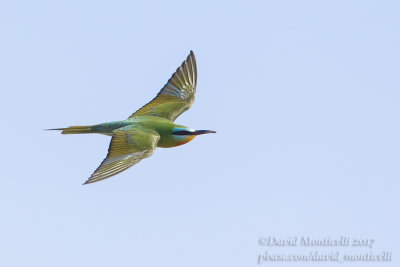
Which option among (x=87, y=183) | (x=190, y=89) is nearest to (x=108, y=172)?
(x=87, y=183)

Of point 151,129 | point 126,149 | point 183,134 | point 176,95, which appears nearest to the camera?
point 126,149

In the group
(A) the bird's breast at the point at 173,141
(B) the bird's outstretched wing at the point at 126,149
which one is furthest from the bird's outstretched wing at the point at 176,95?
(B) the bird's outstretched wing at the point at 126,149

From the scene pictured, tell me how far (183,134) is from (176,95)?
87.6 inches

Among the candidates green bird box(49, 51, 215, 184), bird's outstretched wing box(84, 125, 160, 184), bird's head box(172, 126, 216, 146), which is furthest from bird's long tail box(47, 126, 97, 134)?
bird's head box(172, 126, 216, 146)

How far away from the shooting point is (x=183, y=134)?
15227 millimetres

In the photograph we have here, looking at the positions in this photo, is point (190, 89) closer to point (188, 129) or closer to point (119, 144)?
point (188, 129)

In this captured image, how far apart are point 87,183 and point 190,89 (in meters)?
5.21

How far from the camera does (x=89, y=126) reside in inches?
605

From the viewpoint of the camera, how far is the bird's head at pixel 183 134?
15.2 m

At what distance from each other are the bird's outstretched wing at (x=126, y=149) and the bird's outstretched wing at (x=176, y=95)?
5.05ft

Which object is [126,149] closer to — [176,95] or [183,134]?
[183,134]

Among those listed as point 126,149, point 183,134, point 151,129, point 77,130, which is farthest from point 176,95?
point 126,149

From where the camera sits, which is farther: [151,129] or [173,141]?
[173,141]

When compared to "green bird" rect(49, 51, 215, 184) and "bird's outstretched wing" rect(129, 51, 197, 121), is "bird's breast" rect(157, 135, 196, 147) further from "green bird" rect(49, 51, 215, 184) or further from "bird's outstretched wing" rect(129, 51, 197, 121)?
"bird's outstretched wing" rect(129, 51, 197, 121)
